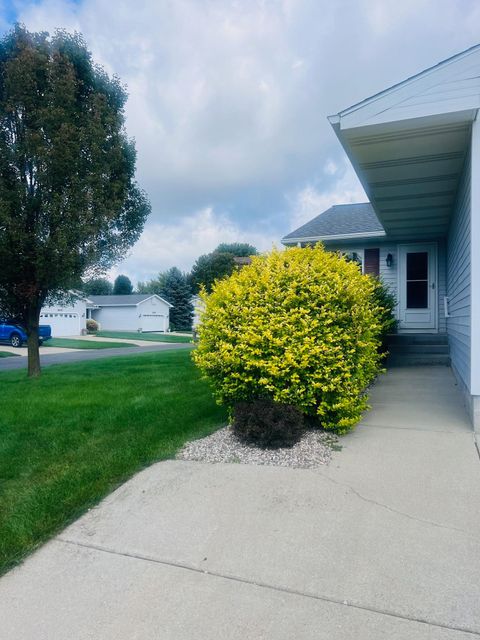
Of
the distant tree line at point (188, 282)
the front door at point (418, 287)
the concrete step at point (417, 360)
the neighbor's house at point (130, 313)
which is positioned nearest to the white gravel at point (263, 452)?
the concrete step at point (417, 360)

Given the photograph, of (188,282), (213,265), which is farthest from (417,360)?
(188,282)

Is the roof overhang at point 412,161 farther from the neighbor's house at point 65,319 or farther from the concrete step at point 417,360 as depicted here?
the neighbor's house at point 65,319

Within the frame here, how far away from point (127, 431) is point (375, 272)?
830 centimetres

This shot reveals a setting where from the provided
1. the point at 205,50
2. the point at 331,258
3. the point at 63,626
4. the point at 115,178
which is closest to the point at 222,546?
the point at 63,626

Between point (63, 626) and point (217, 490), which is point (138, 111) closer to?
point (217, 490)

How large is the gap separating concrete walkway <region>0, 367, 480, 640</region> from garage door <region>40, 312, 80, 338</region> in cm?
3192

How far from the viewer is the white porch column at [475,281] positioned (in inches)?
187

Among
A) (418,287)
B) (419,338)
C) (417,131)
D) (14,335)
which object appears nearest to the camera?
(417,131)

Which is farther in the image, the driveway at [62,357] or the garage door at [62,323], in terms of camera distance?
the garage door at [62,323]

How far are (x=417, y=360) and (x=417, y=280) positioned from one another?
2609mm

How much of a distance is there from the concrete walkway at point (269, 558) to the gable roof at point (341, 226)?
8207 mm

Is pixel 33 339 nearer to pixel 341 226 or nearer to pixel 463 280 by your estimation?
pixel 341 226

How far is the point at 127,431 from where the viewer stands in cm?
530

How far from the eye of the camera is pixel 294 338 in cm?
448
